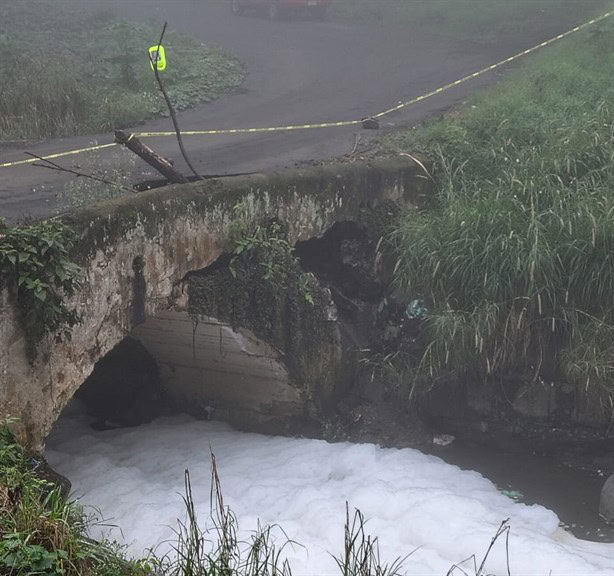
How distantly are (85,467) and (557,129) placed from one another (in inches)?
269

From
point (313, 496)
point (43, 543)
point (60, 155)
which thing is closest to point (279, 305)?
point (313, 496)

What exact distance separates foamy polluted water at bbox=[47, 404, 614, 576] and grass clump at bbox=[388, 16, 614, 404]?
53.1 inches

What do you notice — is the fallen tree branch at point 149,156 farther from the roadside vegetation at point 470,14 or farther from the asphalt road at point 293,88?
the roadside vegetation at point 470,14

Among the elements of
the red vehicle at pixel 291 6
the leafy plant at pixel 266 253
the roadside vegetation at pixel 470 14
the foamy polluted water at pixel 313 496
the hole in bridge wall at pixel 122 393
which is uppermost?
the red vehicle at pixel 291 6

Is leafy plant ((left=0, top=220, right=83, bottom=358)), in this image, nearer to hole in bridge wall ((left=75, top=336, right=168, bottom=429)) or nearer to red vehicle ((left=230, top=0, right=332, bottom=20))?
hole in bridge wall ((left=75, top=336, right=168, bottom=429))

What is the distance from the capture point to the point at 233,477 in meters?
8.69

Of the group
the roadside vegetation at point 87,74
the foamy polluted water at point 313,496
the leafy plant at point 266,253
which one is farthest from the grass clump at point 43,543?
the roadside vegetation at point 87,74

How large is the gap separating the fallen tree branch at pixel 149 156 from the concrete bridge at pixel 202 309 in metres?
0.41

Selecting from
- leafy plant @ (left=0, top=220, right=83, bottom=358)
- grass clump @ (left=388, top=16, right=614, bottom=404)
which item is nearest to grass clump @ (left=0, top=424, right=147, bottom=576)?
leafy plant @ (left=0, top=220, right=83, bottom=358)

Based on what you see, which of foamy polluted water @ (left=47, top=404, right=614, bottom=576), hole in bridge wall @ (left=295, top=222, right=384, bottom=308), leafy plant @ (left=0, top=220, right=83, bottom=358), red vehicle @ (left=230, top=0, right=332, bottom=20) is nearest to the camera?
leafy plant @ (left=0, top=220, right=83, bottom=358)

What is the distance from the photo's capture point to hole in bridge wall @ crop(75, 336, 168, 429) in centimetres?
1009

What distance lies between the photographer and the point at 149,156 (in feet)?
26.5

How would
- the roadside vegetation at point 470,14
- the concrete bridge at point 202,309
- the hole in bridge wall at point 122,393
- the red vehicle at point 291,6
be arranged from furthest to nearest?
the red vehicle at point 291,6 < the roadside vegetation at point 470,14 < the hole in bridge wall at point 122,393 < the concrete bridge at point 202,309

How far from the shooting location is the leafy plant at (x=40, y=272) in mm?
6020
